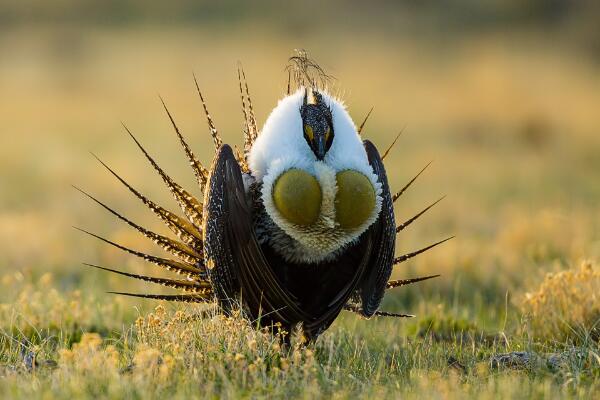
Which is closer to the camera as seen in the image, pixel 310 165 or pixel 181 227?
pixel 310 165

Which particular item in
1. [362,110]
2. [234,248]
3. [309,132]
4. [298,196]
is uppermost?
[362,110]

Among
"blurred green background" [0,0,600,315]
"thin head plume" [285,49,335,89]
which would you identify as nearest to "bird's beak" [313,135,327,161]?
"thin head plume" [285,49,335,89]

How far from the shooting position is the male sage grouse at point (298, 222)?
3.46m

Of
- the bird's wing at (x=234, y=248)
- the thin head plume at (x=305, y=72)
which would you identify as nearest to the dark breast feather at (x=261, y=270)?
the bird's wing at (x=234, y=248)

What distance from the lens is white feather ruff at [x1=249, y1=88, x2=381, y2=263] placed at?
347 centimetres

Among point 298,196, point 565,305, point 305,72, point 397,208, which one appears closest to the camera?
point 298,196

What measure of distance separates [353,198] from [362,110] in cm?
1151

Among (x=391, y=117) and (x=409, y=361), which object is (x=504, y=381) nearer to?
(x=409, y=361)

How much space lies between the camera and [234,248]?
3.52 meters

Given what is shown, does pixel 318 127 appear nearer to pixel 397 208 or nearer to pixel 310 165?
pixel 310 165

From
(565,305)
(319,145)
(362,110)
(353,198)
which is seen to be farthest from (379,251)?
(362,110)

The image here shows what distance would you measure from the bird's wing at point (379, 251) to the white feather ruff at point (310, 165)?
5.2 inches

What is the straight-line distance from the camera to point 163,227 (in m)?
7.43

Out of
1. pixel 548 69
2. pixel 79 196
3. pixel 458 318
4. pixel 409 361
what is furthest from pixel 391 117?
pixel 409 361
